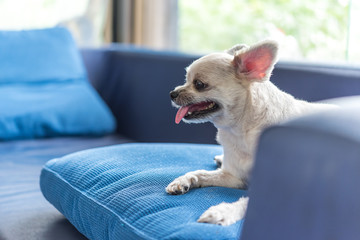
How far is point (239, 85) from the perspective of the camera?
1396 millimetres

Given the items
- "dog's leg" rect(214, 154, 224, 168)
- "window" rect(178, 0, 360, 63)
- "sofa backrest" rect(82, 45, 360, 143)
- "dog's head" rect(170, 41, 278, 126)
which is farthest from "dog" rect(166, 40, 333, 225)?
"window" rect(178, 0, 360, 63)

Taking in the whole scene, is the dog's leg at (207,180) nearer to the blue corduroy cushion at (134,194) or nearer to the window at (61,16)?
the blue corduroy cushion at (134,194)

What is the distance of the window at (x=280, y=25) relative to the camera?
9.77ft

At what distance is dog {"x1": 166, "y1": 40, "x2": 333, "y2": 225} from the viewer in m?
1.35

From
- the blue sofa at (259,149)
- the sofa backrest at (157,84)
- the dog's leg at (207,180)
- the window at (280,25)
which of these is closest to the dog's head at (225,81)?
the dog's leg at (207,180)

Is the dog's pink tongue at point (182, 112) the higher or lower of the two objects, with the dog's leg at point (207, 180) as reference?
higher

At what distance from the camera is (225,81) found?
4.57 ft

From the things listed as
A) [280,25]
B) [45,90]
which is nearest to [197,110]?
[45,90]

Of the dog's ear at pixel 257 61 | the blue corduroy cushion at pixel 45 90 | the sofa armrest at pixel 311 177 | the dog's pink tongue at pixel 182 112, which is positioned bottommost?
the blue corduroy cushion at pixel 45 90

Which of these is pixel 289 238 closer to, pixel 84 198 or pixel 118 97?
pixel 84 198

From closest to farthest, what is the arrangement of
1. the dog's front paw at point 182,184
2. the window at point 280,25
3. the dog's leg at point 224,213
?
the dog's leg at point 224,213
the dog's front paw at point 182,184
the window at point 280,25

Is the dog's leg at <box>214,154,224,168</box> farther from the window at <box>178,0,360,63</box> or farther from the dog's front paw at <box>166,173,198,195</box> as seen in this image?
the window at <box>178,0,360,63</box>

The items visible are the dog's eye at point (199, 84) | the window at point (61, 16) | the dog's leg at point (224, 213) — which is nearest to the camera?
the dog's leg at point (224, 213)

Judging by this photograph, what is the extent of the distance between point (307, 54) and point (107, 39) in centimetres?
165
